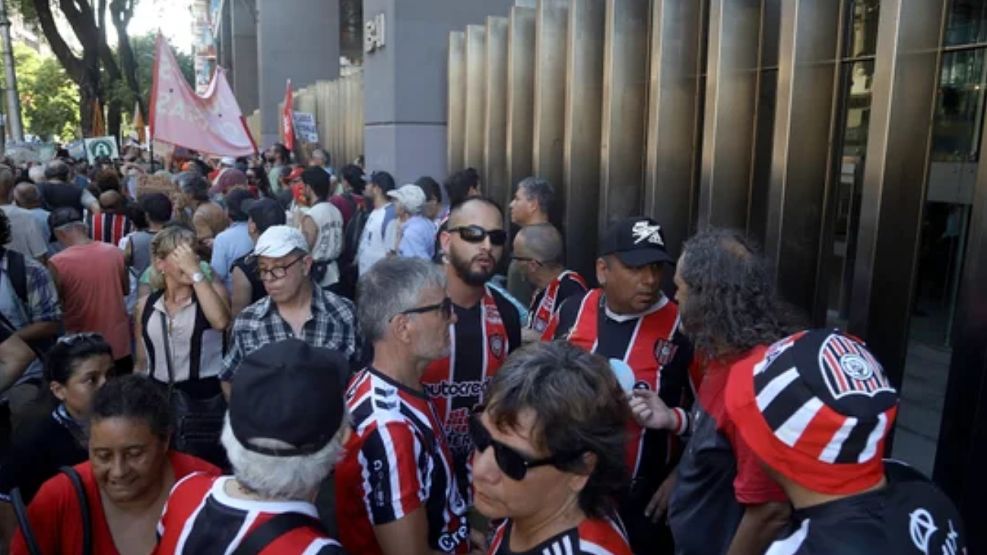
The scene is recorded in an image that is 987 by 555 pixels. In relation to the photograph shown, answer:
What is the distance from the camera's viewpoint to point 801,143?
3.76m

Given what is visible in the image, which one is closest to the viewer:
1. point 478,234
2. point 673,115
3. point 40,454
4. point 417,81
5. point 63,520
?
point 63,520

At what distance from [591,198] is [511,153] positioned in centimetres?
117

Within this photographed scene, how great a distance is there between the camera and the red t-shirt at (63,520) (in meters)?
2.16

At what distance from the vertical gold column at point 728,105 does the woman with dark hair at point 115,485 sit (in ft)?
9.81

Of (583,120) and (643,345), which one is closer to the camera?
(643,345)

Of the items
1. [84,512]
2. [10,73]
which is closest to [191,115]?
[84,512]

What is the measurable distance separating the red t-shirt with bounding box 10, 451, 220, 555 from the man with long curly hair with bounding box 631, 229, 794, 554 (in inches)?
66.4

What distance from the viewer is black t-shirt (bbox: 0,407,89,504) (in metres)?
2.49

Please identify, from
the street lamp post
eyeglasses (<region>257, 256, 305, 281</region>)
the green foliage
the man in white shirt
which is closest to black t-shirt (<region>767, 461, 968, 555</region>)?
eyeglasses (<region>257, 256, 305, 281</region>)

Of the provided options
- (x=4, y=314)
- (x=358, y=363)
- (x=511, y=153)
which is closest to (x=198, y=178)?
(x=511, y=153)

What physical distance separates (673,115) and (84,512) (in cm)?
374

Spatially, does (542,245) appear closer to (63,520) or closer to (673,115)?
(673,115)

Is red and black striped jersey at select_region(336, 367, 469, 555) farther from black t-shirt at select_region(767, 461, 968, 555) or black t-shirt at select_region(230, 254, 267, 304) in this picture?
black t-shirt at select_region(230, 254, 267, 304)

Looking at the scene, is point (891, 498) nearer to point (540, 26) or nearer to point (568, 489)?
point (568, 489)
